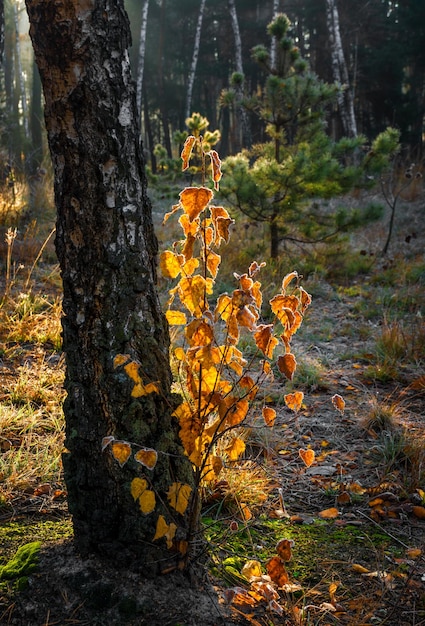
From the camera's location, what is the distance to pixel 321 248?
25.1 ft

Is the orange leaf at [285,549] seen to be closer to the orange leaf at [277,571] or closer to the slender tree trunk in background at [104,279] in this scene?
the orange leaf at [277,571]

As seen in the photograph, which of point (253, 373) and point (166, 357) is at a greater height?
point (166, 357)

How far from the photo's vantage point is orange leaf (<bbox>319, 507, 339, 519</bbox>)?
2.14 meters

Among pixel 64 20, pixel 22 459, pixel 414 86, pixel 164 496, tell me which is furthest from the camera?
pixel 414 86

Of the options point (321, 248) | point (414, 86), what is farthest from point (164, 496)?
point (414, 86)

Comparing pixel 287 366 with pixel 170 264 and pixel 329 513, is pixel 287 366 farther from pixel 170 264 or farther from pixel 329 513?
pixel 329 513

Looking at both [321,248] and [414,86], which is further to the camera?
[414,86]

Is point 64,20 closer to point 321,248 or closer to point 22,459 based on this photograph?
point 22,459

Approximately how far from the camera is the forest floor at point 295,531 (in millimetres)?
1453

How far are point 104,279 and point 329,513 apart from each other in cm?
144

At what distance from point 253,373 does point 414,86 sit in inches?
713

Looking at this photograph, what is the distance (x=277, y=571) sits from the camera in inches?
57.9

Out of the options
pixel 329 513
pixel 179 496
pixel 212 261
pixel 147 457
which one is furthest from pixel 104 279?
pixel 329 513

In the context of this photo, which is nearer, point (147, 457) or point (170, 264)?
point (147, 457)
